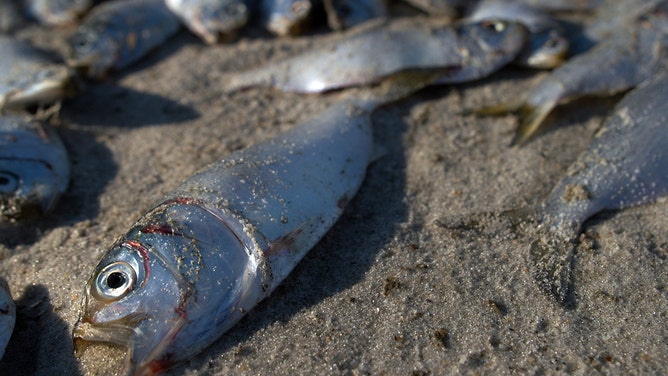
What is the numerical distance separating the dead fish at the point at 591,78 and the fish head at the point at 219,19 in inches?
75.9

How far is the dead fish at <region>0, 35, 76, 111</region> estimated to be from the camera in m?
3.68

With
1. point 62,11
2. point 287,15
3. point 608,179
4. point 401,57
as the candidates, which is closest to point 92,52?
point 62,11

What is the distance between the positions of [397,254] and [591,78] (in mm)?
1743

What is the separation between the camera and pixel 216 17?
4297 mm

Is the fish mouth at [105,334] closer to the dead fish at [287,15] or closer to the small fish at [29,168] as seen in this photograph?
the small fish at [29,168]

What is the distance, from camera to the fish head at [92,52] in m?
4.14

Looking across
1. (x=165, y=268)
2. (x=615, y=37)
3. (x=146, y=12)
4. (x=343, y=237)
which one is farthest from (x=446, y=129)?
(x=146, y=12)

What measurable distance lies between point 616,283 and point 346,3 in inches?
109

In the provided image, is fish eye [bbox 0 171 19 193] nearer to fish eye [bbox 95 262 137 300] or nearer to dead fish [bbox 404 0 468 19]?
fish eye [bbox 95 262 137 300]

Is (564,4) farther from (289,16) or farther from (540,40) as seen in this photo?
(289,16)

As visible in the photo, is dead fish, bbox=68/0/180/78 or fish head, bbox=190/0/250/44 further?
fish head, bbox=190/0/250/44

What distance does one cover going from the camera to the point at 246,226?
8.12ft

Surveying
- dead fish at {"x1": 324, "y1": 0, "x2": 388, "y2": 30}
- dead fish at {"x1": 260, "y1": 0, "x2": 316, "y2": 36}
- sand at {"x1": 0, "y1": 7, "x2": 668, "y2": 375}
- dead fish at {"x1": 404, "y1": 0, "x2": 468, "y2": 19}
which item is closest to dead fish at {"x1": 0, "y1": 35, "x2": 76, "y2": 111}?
sand at {"x1": 0, "y1": 7, "x2": 668, "y2": 375}

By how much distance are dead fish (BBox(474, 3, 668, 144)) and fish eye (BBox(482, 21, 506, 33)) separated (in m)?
0.45
